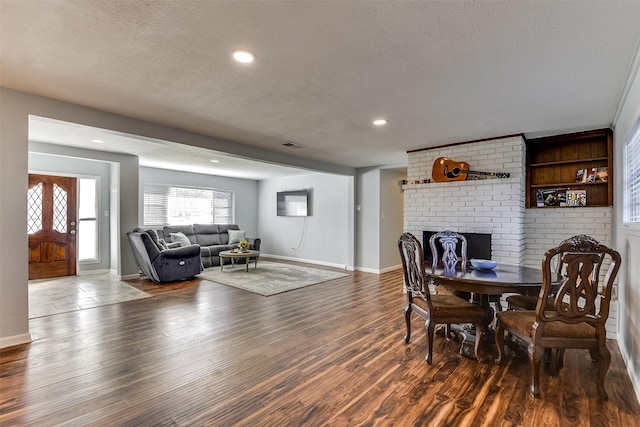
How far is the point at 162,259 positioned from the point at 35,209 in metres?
2.58

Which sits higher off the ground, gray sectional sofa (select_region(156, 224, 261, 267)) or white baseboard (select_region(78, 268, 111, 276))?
gray sectional sofa (select_region(156, 224, 261, 267))

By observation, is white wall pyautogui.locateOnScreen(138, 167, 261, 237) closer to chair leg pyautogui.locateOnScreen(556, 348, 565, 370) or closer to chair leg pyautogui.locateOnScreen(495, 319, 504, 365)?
chair leg pyautogui.locateOnScreen(495, 319, 504, 365)

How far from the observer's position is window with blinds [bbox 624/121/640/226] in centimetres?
239

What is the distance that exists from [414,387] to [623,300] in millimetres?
2167

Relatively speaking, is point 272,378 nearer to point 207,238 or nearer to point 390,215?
point 390,215

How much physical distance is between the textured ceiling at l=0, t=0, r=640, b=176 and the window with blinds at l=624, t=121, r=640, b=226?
0.48 metres

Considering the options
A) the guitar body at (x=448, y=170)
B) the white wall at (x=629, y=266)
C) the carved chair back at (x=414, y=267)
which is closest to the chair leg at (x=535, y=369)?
the white wall at (x=629, y=266)

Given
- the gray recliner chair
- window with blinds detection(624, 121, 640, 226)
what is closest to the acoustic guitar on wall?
window with blinds detection(624, 121, 640, 226)

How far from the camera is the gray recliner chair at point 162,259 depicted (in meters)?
5.33

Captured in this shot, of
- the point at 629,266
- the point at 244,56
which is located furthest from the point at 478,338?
the point at 244,56

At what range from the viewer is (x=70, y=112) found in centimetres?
301

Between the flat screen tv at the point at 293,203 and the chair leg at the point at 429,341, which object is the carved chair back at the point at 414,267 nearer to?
the chair leg at the point at 429,341

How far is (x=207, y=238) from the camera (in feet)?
25.1

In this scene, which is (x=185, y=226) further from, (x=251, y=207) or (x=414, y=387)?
(x=414, y=387)
